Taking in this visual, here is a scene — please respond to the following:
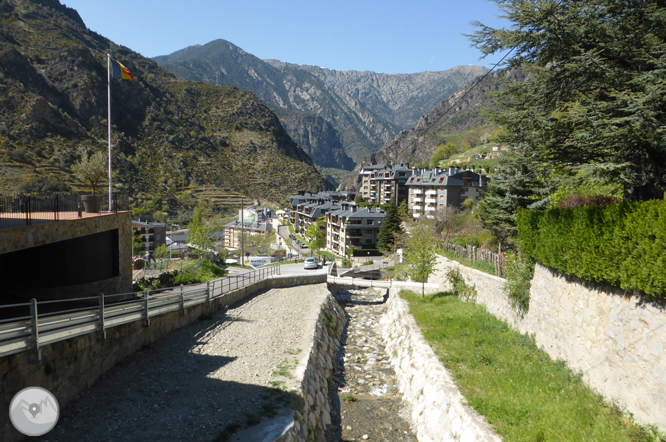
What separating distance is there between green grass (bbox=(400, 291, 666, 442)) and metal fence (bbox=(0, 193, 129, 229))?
50.8 feet

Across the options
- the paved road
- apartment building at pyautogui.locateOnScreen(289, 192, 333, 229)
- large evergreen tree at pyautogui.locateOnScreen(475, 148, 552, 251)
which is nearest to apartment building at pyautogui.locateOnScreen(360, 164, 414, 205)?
apartment building at pyautogui.locateOnScreen(289, 192, 333, 229)

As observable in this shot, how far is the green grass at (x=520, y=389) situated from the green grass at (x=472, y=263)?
3770mm

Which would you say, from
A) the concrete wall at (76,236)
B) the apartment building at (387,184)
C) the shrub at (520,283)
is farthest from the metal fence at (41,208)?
the apartment building at (387,184)

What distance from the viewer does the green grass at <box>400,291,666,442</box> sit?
8.52 metres

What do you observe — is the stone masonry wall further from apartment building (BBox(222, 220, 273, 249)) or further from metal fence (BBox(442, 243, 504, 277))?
apartment building (BBox(222, 220, 273, 249))

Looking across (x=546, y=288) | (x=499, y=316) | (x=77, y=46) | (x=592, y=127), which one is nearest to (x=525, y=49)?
(x=592, y=127)

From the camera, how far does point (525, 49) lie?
44.5 feet

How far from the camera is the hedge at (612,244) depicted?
8.19 m

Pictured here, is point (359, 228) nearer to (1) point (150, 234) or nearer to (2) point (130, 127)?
(1) point (150, 234)

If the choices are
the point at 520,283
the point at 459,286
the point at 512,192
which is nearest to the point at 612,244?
the point at 520,283

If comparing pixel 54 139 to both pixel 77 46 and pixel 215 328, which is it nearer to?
pixel 77 46

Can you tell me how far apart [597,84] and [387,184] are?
111m

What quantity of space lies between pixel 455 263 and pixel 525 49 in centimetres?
1511

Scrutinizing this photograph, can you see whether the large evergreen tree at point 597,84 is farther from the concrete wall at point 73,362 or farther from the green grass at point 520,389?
the concrete wall at point 73,362
